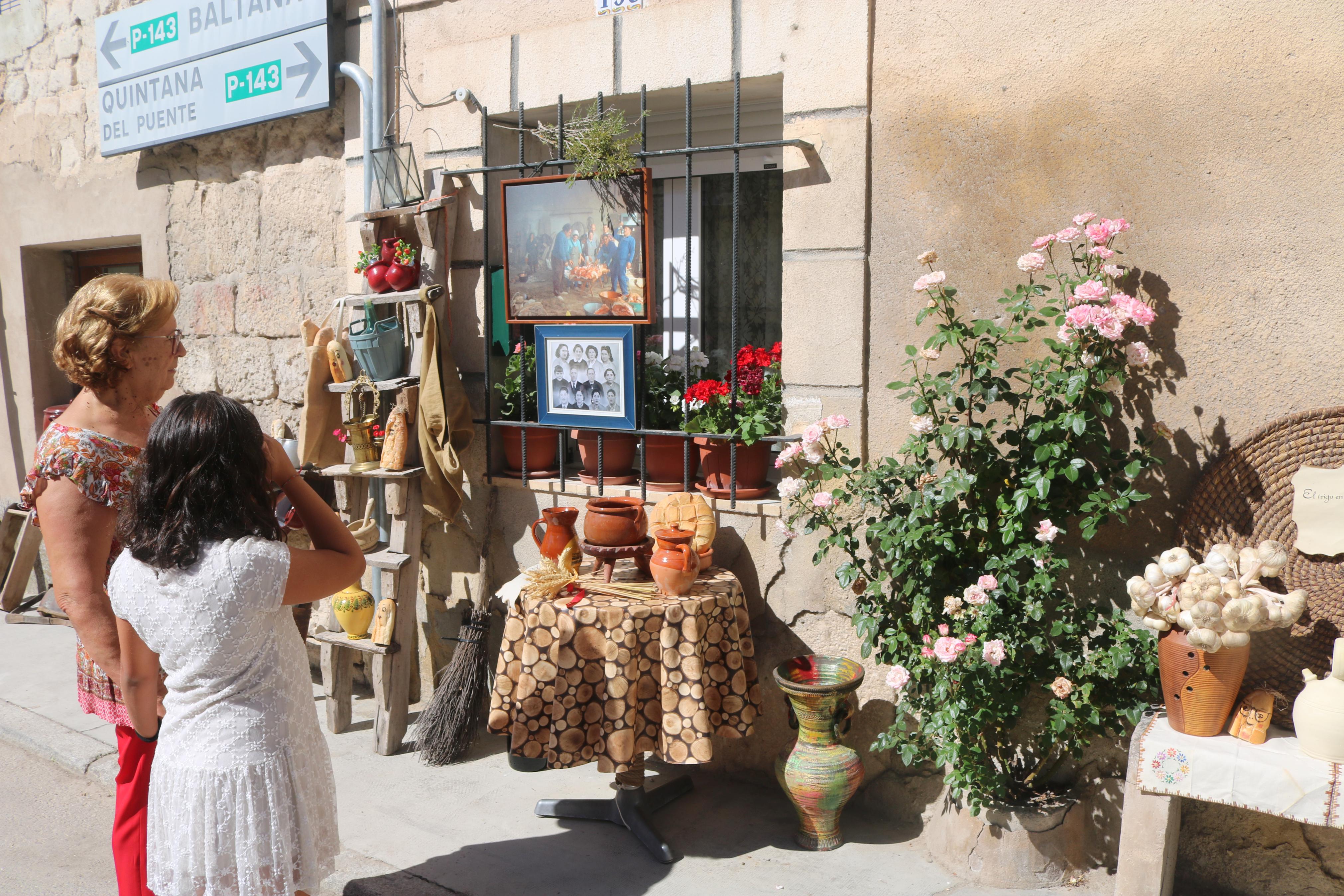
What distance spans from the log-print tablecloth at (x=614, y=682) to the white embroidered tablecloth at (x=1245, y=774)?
1.22 meters

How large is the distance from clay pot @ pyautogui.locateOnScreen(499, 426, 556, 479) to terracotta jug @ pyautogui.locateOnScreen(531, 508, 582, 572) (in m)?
0.66

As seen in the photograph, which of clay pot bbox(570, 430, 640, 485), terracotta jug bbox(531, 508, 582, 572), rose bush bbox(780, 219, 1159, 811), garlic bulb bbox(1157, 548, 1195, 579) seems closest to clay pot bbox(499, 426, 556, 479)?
clay pot bbox(570, 430, 640, 485)

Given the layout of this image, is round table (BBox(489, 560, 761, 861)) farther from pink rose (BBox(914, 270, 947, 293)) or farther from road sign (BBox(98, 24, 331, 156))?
road sign (BBox(98, 24, 331, 156))

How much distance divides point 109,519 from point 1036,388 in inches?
97.4

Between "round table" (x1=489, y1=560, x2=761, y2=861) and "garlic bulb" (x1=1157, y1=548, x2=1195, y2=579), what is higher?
"garlic bulb" (x1=1157, y1=548, x2=1195, y2=579)

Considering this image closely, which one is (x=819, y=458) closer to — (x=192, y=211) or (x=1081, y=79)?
(x=1081, y=79)

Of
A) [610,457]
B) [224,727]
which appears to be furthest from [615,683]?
[224,727]

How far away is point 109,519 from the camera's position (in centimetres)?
228

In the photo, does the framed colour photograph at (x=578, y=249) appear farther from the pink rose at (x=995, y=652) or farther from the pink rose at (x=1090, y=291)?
the pink rose at (x=995, y=652)

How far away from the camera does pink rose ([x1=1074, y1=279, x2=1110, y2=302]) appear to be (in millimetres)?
2678

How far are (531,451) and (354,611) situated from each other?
96 centimetres

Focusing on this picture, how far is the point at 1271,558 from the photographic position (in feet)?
8.16

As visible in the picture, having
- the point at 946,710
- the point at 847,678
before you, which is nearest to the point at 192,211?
the point at 847,678

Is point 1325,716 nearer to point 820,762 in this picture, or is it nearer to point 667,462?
point 820,762
